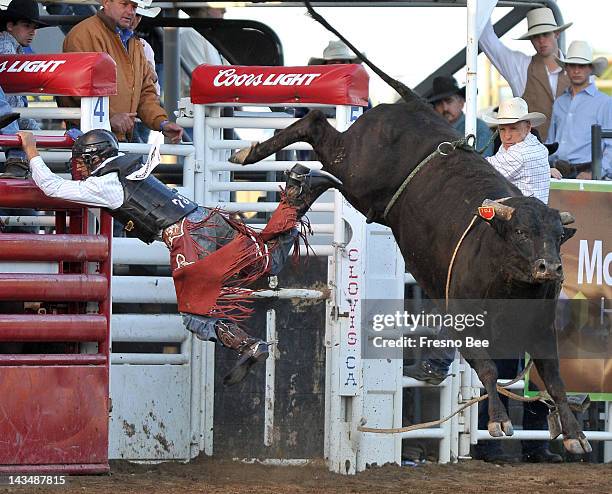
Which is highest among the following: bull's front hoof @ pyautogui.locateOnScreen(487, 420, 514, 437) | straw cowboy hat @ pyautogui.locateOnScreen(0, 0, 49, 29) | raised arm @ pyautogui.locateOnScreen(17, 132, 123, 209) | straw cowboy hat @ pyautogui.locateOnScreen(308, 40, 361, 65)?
straw cowboy hat @ pyautogui.locateOnScreen(308, 40, 361, 65)

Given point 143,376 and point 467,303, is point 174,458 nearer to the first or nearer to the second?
point 143,376

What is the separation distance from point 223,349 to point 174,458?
0.70 metres

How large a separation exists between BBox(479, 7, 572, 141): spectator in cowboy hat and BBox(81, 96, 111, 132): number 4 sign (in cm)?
345

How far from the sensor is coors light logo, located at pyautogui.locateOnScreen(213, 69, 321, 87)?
7324mm

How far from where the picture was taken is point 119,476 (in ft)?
23.1

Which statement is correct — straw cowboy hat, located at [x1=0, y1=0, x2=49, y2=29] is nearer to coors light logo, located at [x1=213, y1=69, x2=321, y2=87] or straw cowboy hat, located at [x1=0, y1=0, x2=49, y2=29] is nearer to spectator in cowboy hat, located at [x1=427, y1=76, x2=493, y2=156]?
coors light logo, located at [x1=213, y1=69, x2=321, y2=87]

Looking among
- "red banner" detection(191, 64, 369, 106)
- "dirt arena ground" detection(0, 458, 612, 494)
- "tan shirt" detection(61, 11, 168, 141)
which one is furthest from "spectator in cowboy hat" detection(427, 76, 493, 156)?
"dirt arena ground" detection(0, 458, 612, 494)

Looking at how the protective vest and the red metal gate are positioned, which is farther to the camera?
the protective vest

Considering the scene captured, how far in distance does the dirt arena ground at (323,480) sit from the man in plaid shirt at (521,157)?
1661mm

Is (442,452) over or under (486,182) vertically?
under

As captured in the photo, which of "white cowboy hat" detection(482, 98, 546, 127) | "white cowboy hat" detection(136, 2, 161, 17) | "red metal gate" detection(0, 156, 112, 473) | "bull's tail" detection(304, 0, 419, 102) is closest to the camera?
"red metal gate" detection(0, 156, 112, 473)

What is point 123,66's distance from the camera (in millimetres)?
7594

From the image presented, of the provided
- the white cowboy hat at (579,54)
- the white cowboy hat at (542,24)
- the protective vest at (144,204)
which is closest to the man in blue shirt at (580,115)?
the white cowboy hat at (579,54)

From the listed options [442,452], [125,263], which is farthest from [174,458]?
[442,452]
